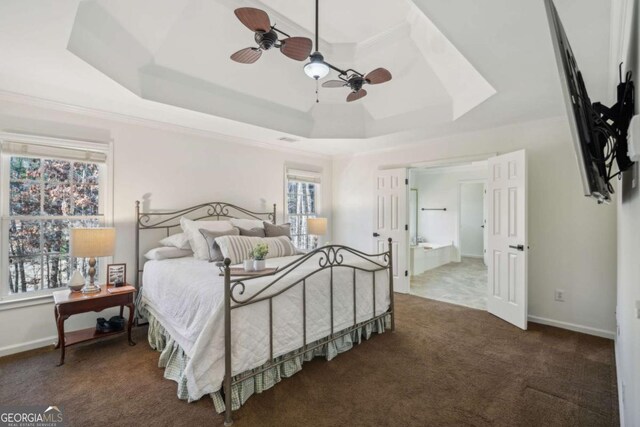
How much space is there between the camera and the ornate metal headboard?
352 centimetres

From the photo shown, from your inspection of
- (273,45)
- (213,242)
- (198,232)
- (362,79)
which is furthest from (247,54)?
(198,232)

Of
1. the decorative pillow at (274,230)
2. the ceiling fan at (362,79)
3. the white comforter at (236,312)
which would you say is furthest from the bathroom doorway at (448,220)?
the ceiling fan at (362,79)

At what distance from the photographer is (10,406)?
2057 mm

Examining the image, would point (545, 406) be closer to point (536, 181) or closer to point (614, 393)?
point (614, 393)

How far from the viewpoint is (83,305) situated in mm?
2672

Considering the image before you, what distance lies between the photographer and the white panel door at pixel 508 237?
338 centimetres

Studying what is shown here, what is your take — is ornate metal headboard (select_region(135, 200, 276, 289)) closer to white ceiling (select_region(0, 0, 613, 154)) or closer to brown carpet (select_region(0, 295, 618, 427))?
white ceiling (select_region(0, 0, 613, 154))

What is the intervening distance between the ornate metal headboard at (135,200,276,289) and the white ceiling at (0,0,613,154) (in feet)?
3.53

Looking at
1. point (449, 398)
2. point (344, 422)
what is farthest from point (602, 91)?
point (344, 422)

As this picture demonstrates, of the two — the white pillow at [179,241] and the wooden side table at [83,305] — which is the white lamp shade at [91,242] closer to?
the wooden side table at [83,305]

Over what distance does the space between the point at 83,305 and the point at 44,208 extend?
116 cm

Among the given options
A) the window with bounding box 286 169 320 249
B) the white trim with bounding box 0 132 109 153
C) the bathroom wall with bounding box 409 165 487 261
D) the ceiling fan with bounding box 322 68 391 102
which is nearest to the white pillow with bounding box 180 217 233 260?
the white trim with bounding box 0 132 109 153

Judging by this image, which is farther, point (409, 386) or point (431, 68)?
point (431, 68)

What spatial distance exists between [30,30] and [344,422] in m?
3.24
